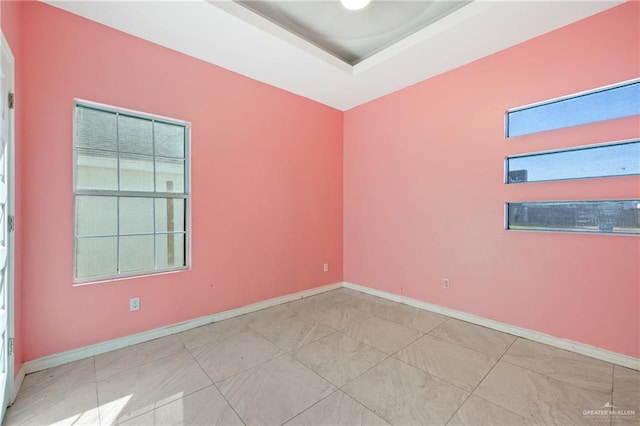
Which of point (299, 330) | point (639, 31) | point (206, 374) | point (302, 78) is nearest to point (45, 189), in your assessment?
point (206, 374)

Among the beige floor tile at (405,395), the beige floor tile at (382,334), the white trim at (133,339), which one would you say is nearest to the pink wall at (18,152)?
the white trim at (133,339)

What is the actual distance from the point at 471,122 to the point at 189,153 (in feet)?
10.2

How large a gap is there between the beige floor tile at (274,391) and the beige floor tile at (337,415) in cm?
5

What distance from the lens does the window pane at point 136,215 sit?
248cm

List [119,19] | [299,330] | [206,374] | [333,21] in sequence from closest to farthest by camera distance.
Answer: [206,374]
[119,19]
[333,21]
[299,330]

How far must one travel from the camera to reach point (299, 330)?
2799 mm

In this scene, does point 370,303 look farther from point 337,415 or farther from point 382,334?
point 337,415

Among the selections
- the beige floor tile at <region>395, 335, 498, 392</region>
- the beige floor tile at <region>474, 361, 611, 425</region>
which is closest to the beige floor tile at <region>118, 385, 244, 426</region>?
the beige floor tile at <region>395, 335, 498, 392</region>

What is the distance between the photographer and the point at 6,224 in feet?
5.48

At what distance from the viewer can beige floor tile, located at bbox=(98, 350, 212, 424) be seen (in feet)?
5.52

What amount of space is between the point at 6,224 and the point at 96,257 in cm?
76

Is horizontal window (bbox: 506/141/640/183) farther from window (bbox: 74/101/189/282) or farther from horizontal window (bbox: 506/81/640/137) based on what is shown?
window (bbox: 74/101/189/282)

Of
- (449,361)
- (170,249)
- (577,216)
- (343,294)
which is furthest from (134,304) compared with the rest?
(577,216)

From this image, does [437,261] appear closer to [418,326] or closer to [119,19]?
[418,326]
